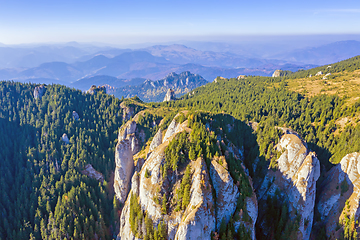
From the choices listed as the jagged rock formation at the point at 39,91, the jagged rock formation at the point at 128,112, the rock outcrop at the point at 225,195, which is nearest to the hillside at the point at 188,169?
the rock outcrop at the point at 225,195

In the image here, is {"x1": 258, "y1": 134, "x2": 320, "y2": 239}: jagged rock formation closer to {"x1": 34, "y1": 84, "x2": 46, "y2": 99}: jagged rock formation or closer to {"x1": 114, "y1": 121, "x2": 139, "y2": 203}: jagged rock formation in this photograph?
{"x1": 114, "y1": 121, "x2": 139, "y2": 203}: jagged rock formation

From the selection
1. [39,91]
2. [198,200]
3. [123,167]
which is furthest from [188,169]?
[39,91]

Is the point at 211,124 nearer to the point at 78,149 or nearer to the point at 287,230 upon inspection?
the point at 287,230

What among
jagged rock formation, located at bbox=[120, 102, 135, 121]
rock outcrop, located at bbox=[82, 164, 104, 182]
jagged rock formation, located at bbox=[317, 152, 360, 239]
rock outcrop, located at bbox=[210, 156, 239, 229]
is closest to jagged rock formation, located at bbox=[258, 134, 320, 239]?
jagged rock formation, located at bbox=[317, 152, 360, 239]

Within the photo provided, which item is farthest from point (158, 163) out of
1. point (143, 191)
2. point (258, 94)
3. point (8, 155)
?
point (8, 155)

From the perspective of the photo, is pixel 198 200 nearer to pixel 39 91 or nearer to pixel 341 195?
pixel 341 195

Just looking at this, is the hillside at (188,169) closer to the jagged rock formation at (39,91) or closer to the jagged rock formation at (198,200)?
the jagged rock formation at (198,200)

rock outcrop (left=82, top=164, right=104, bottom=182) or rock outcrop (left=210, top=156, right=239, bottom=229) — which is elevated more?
rock outcrop (left=210, top=156, right=239, bottom=229)
